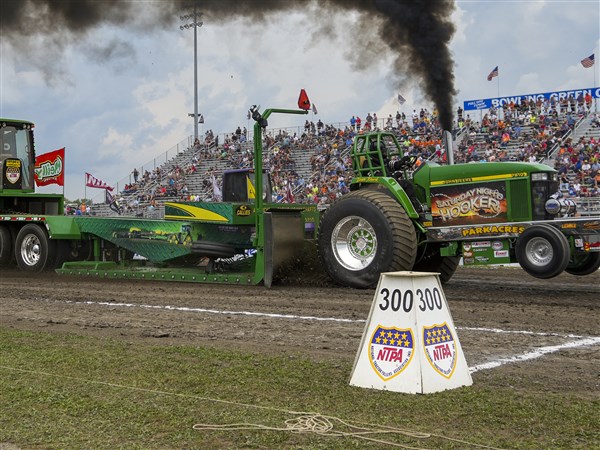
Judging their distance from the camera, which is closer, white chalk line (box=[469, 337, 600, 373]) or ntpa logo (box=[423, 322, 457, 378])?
ntpa logo (box=[423, 322, 457, 378])

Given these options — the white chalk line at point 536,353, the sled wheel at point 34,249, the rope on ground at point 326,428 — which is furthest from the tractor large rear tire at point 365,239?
the rope on ground at point 326,428

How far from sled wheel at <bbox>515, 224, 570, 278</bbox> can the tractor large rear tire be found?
1.66 metres

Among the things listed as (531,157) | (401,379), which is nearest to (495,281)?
(401,379)

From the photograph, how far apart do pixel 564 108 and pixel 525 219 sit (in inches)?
809

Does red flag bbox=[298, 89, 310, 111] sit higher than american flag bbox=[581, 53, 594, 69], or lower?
lower

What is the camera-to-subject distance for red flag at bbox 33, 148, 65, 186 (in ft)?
56.0

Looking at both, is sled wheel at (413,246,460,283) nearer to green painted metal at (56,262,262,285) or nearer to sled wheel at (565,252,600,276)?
sled wheel at (565,252,600,276)

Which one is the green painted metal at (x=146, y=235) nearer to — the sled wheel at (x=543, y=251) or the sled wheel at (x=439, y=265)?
the sled wheel at (x=439, y=265)

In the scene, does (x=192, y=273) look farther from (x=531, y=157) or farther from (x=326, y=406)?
(x=531, y=157)

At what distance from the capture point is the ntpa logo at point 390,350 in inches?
197

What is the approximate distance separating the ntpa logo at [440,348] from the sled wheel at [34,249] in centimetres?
1156

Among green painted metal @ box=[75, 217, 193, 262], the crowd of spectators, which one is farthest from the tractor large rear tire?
the crowd of spectators

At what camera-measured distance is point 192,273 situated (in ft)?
42.7

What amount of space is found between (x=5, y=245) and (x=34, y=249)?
0.79 meters
